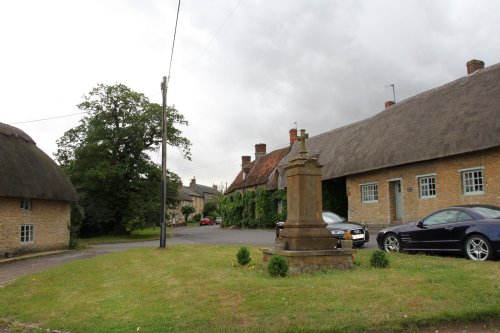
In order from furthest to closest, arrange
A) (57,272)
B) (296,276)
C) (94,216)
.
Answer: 1. (94,216)
2. (57,272)
3. (296,276)

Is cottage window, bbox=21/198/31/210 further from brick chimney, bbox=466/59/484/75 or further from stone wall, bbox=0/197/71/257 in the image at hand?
brick chimney, bbox=466/59/484/75

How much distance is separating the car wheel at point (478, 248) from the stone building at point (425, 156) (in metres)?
9.83

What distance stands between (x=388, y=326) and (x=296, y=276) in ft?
11.0

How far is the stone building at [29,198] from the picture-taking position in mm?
21859

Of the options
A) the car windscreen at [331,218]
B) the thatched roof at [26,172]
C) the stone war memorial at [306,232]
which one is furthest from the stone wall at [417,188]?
→ the thatched roof at [26,172]

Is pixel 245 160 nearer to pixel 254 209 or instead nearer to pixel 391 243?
pixel 254 209

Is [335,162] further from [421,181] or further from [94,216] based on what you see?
[94,216]

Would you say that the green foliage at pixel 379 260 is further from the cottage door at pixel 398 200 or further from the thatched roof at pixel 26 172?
the thatched roof at pixel 26 172

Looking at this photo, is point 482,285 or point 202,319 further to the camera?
point 482,285

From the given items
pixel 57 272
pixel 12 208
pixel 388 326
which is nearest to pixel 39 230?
pixel 12 208

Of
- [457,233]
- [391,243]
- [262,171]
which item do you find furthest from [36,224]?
[262,171]

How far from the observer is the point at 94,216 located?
39562mm

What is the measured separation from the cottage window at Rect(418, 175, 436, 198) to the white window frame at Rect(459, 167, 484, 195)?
1.66 meters

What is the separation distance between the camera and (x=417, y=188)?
2347 centimetres
